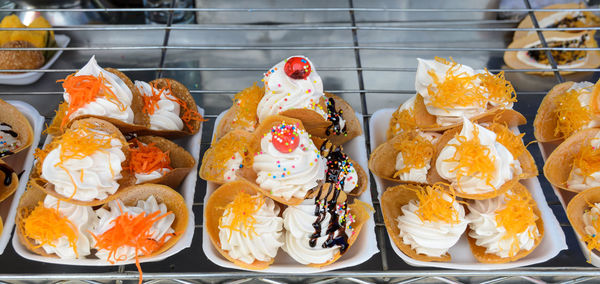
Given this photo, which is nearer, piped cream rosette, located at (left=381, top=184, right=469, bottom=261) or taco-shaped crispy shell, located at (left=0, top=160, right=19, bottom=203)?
piped cream rosette, located at (left=381, top=184, right=469, bottom=261)

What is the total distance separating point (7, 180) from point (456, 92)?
1.42 m

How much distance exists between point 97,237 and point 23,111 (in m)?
0.65

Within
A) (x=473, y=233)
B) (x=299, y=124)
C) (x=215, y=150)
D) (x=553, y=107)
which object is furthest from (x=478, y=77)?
(x=215, y=150)

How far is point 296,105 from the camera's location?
1.37m

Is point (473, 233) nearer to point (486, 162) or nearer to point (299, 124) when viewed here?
point (486, 162)

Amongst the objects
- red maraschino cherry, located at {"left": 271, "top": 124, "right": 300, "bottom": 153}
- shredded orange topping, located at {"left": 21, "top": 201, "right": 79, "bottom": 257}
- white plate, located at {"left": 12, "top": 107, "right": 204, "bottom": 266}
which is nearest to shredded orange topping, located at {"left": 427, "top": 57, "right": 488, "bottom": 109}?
red maraschino cherry, located at {"left": 271, "top": 124, "right": 300, "bottom": 153}

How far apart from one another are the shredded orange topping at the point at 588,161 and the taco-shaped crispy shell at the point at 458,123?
21 cm

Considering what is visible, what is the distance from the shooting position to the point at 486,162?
1225 mm

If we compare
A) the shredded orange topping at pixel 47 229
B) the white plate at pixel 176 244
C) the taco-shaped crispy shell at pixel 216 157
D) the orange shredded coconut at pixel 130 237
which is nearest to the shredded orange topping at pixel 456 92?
the taco-shaped crispy shell at pixel 216 157

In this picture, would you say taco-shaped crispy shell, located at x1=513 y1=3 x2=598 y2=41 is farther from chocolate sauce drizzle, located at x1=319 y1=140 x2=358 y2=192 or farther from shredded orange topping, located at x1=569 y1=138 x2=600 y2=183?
chocolate sauce drizzle, located at x1=319 y1=140 x2=358 y2=192

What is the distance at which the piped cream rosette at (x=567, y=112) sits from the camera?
58.0 inches

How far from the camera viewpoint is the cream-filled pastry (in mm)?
1232

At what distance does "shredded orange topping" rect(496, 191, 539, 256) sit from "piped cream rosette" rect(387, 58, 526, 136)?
0.91ft

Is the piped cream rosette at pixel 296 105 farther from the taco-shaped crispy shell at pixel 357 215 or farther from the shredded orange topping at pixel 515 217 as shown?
A: the shredded orange topping at pixel 515 217
